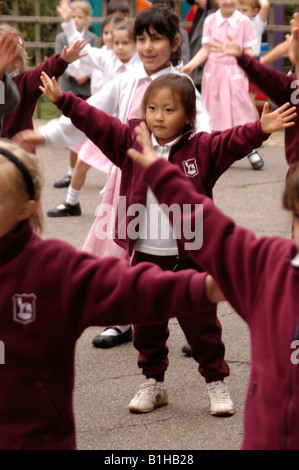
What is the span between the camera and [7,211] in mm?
2270

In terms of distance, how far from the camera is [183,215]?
2244mm

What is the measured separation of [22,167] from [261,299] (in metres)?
0.77

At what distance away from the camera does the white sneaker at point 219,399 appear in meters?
3.71

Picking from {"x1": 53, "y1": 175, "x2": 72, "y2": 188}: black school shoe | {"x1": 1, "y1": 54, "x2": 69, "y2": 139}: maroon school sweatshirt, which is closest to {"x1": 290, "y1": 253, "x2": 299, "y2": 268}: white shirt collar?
{"x1": 1, "y1": 54, "x2": 69, "y2": 139}: maroon school sweatshirt

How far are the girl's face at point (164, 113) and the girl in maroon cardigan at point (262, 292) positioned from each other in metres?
1.42

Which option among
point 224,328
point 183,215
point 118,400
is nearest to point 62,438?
point 183,215

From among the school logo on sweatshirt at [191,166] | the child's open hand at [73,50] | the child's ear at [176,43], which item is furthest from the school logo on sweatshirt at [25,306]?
the child's open hand at [73,50]

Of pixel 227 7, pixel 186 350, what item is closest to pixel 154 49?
pixel 186 350

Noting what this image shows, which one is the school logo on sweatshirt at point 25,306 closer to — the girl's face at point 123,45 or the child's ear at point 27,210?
the child's ear at point 27,210

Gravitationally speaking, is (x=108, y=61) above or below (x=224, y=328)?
above

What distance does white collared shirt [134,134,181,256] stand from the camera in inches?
145
